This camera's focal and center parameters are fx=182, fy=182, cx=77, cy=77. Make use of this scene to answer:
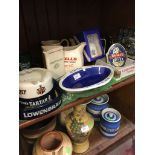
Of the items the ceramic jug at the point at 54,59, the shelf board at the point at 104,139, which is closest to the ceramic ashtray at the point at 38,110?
the ceramic jug at the point at 54,59

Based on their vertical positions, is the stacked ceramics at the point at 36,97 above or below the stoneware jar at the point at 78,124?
above

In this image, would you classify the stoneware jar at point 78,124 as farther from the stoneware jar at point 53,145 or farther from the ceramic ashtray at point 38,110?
the ceramic ashtray at point 38,110

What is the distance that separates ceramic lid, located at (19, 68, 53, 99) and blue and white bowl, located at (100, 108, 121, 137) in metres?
0.42

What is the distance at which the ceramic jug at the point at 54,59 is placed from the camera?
27.3 inches

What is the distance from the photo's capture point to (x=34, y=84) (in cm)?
56

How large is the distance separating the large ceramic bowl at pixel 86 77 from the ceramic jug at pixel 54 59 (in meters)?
0.05

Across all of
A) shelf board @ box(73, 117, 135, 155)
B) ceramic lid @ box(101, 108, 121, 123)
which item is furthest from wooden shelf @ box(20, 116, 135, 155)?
ceramic lid @ box(101, 108, 121, 123)

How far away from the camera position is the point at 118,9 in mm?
891

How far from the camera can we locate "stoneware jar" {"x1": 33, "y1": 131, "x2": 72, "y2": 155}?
0.69m

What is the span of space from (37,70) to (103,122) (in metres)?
0.45

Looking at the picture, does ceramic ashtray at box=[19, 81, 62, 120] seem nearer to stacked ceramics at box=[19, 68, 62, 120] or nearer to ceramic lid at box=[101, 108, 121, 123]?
stacked ceramics at box=[19, 68, 62, 120]
